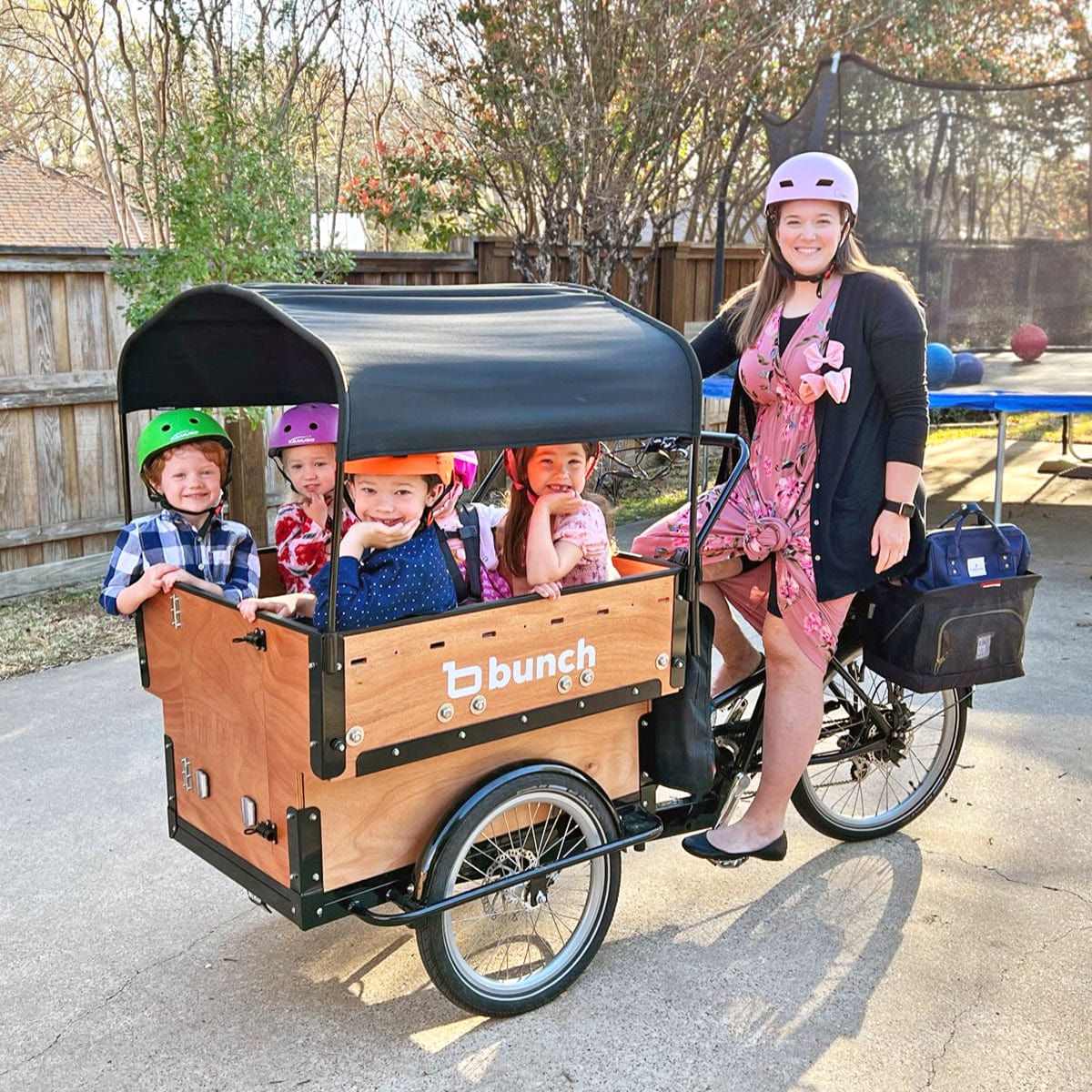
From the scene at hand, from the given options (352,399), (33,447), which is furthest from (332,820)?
(33,447)

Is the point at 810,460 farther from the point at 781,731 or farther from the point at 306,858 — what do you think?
the point at 306,858

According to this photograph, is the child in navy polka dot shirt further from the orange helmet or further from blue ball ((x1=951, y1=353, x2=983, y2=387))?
blue ball ((x1=951, y1=353, x2=983, y2=387))

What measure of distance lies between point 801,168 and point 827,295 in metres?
0.33

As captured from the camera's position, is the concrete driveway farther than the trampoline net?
No

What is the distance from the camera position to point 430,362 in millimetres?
2316

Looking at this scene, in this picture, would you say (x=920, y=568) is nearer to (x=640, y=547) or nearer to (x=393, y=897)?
(x=640, y=547)

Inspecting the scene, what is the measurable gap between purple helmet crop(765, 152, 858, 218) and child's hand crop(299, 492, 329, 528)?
143 centimetres

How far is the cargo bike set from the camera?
2336 millimetres

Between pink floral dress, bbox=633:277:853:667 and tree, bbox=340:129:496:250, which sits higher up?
tree, bbox=340:129:496:250

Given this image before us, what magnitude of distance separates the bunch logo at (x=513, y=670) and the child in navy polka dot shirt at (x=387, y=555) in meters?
0.15

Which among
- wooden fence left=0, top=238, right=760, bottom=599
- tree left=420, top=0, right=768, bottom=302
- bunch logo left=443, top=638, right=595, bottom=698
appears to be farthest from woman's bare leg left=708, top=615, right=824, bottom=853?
tree left=420, top=0, right=768, bottom=302

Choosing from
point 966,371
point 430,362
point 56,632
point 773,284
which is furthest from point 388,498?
point 966,371

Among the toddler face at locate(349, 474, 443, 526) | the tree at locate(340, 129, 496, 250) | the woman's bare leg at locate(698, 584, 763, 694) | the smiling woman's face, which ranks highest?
the tree at locate(340, 129, 496, 250)

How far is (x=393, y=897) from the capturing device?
258 centimetres
